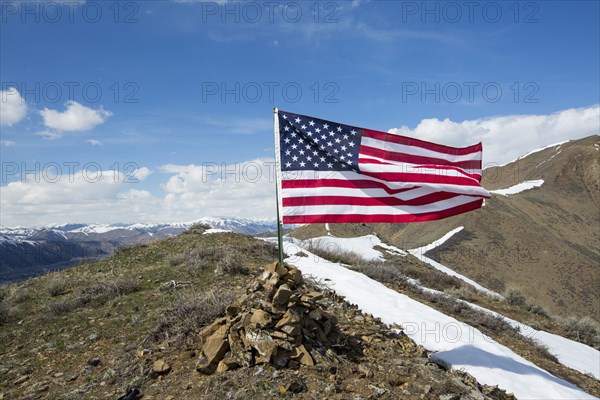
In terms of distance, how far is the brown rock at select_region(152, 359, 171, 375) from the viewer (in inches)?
240

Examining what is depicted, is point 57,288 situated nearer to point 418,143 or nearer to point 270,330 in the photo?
point 270,330

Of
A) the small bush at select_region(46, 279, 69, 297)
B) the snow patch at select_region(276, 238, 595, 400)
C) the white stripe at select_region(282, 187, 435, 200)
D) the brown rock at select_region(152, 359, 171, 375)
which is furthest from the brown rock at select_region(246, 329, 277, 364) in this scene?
the small bush at select_region(46, 279, 69, 297)

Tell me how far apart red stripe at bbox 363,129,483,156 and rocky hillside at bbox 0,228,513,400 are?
325 cm

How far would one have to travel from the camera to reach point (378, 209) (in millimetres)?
7730

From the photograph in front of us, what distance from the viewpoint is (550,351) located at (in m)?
11.5

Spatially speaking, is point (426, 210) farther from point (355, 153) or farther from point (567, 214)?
point (567, 214)

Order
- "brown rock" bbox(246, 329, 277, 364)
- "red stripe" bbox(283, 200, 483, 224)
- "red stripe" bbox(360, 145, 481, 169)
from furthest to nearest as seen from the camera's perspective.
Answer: "red stripe" bbox(360, 145, 481, 169) < "red stripe" bbox(283, 200, 483, 224) < "brown rock" bbox(246, 329, 277, 364)

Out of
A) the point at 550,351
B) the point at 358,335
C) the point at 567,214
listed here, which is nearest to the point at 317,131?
the point at 358,335

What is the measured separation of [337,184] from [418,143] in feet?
6.31

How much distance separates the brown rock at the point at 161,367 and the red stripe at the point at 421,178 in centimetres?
502

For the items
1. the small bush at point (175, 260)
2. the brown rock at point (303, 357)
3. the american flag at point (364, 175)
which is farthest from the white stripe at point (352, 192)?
the small bush at point (175, 260)

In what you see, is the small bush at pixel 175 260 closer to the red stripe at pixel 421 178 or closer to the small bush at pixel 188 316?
the small bush at pixel 188 316

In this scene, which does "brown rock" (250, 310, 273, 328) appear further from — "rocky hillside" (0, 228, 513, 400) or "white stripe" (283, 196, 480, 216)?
"white stripe" (283, 196, 480, 216)

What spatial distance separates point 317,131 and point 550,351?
10.1 metres
